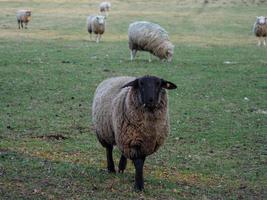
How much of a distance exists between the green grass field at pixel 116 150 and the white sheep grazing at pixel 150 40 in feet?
2.05

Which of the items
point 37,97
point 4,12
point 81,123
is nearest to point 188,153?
point 81,123

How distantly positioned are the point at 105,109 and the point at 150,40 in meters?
16.4

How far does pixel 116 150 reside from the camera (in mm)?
11922

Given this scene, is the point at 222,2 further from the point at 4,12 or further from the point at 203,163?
the point at 203,163

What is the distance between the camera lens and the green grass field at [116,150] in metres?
9.16

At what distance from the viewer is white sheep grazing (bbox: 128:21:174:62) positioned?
26.1 metres

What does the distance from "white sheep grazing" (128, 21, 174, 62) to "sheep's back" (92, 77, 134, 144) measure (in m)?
15.8

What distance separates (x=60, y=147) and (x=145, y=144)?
3.14 metres

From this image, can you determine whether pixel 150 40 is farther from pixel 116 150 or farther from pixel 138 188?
pixel 138 188

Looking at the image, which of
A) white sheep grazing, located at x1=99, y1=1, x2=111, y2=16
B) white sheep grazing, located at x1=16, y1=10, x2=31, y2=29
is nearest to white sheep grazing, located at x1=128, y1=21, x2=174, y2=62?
white sheep grazing, located at x1=16, y1=10, x2=31, y2=29

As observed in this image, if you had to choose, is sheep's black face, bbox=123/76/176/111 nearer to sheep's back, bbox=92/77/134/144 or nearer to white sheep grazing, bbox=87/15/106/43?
sheep's back, bbox=92/77/134/144

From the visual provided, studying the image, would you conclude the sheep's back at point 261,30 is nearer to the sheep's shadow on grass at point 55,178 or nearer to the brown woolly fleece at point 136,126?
the sheep's shadow on grass at point 55,178

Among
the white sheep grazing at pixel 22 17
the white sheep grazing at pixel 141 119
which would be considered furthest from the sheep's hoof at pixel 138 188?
the white sheep grazing at pixel 22 17

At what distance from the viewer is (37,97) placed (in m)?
16.9
